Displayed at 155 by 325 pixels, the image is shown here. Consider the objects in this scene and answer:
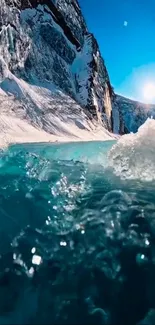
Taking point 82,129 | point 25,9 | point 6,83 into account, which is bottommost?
point 82,129

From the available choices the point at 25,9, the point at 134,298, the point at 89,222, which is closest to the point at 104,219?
the point at 89,222

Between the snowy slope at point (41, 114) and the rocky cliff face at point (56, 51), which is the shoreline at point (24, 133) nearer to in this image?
the snowy slope at point (41, 114)

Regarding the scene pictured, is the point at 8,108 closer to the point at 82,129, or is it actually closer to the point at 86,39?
the point at 82,129

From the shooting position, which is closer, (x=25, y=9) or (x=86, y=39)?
(x=25, y=9)

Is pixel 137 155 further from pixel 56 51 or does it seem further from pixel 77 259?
pixel 56 51

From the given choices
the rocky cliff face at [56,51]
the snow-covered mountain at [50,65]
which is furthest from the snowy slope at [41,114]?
the rocky cliff face at [56,51]

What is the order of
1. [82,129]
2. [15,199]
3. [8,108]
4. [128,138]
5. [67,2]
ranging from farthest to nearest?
[67,2], [82,129], [8,108], [128,138], [15,199]
